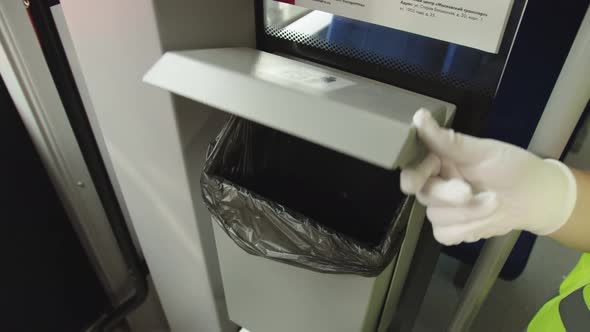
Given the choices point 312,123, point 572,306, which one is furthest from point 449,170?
point 572,306

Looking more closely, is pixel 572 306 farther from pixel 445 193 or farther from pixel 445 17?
pixel 445 17

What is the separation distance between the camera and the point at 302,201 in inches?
35.2

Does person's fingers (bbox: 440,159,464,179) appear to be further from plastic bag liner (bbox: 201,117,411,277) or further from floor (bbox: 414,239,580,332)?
floor (bbox: 414,239,580,332)

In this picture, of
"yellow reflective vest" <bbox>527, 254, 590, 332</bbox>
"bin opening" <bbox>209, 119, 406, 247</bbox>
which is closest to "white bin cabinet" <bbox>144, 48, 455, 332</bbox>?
"bin opening" <bbox>209, 119, 406, 247</bbox>

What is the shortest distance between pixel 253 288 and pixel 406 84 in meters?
0.51

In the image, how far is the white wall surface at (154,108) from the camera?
627 mm

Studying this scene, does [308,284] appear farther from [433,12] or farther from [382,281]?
[433,12]

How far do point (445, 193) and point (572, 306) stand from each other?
28 cm

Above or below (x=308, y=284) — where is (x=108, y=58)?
above

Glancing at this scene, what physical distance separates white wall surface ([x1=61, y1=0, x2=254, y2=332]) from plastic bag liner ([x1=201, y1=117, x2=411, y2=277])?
0.26 ft

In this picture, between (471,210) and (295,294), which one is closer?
(471,210)

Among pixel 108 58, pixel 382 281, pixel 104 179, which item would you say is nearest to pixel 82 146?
pixel 104 179

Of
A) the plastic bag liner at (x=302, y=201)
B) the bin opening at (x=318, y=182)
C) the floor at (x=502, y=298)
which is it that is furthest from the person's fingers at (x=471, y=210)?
the floor at (x=502, y=298)

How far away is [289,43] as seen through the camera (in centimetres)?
76
